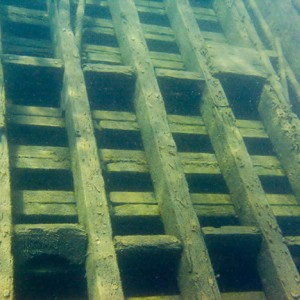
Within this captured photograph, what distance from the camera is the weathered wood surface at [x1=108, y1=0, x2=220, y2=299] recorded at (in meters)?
2.12

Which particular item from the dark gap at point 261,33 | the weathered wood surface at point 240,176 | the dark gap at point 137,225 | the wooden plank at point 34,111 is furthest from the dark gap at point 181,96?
the dark gap at point 261,33

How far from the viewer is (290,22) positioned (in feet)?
15.5

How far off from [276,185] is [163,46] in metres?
2.10

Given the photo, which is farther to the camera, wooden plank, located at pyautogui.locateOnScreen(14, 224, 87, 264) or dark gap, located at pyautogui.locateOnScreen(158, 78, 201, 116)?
dark gap, located at pyautogui.locateOnScreen(158, 78, 201, 116)

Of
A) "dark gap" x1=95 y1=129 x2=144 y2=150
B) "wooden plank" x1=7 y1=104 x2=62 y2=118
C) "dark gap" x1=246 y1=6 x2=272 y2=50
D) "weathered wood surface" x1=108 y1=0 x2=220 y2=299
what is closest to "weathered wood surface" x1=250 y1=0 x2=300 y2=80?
"dark gap" x1=246 y1=6 x2=272 y2=50

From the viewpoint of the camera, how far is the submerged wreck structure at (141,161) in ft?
7.02

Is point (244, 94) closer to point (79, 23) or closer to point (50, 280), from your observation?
point (79, 23)

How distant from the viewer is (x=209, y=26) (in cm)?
480

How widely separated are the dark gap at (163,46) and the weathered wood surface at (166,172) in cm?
47

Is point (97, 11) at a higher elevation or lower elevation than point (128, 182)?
higher

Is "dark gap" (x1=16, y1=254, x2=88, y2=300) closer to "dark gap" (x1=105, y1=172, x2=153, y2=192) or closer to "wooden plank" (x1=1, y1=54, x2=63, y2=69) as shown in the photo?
"dark gap" (x1=105, y1=172, x2=153, y2=192)

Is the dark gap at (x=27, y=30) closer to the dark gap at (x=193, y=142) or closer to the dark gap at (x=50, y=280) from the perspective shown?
the dark gap at (x=193, y=142)

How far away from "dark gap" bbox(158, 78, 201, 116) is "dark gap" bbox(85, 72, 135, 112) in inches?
12.9

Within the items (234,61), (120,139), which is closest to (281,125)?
(234,61)
